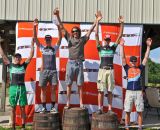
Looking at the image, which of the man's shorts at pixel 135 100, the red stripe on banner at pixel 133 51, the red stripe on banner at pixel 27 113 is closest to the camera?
the man's shorts at pixel 135 100

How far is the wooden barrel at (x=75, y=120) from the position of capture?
9008mm

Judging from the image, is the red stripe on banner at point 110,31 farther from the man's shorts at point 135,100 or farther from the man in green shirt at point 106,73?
the man's shorts at point 135,100

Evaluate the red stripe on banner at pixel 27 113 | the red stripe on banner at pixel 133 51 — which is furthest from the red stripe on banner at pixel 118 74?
the red stripe on banner at pixel 27 113

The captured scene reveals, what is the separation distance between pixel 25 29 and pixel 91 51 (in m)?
1.81

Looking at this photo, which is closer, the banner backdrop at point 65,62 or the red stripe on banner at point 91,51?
the banner backdrop at point 65,62

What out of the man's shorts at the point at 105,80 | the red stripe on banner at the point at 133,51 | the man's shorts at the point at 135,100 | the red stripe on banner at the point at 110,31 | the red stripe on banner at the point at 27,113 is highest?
the red stripe on banner at the point at 110,31

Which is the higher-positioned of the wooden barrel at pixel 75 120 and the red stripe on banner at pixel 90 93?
the red stripe on banner at pixel 90 93

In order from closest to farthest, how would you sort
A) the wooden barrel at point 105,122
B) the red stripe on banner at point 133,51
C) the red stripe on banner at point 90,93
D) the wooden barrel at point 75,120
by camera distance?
1. the wooden barrel at point 105,122
2. the wooden barrel at point 75,120
3. the red stripe on banner at point 90,93
4. the red stripe on banner at point 133,51

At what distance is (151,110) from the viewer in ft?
48.9

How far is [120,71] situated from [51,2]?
8.42ft

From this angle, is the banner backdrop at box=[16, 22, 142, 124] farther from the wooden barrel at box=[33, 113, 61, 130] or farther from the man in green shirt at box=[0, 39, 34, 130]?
the wooden barrel at box=[33, 113, 61, 130]

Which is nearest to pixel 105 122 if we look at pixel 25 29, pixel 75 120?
pixel 75 120

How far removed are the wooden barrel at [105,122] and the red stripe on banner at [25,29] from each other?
3147 mm

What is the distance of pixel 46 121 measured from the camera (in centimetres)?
891
